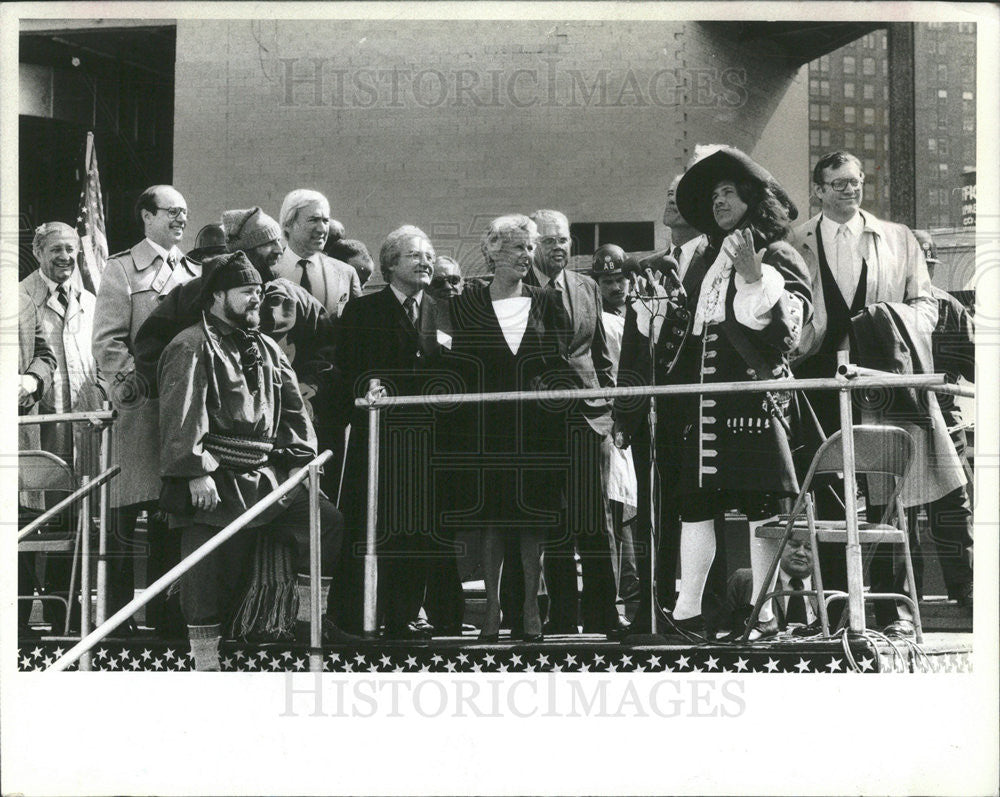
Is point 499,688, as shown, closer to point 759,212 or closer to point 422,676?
point 422,676

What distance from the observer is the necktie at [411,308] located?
6.76 m

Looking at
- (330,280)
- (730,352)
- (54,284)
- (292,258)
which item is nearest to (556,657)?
(730,352)

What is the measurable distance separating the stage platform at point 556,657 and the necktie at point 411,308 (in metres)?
1.63

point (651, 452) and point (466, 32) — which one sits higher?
point (466, 32)

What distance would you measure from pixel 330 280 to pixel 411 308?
1.50 feet

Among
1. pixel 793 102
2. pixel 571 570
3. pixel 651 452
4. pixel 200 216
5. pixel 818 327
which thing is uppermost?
pixel 793 102

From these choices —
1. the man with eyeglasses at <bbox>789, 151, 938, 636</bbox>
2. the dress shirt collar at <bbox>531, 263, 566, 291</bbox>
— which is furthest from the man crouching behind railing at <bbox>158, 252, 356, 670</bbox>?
the man with eyeglasses at <bbox>789, 151, 938, 636</bbox>

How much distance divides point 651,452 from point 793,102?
6.40 ft

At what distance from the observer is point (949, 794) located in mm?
6520

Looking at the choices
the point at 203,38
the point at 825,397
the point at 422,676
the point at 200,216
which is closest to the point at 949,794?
the point at 825,397

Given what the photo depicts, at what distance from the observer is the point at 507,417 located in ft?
21.8

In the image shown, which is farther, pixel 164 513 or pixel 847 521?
pixel 164 513

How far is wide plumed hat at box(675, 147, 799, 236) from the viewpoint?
22.1 ft

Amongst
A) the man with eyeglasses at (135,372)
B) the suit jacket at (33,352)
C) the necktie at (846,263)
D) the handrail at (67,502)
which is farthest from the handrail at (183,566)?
the necktie at (846,263)
